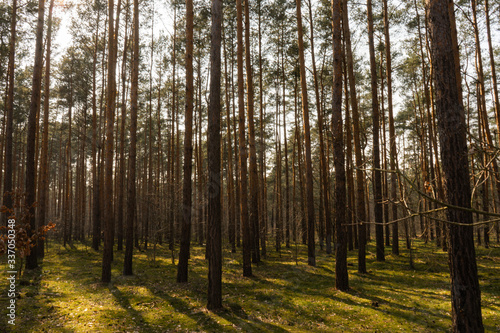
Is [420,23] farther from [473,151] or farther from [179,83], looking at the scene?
[473,151]

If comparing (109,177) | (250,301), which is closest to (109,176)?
(109,177)

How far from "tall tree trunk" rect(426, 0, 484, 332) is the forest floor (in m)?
1.36

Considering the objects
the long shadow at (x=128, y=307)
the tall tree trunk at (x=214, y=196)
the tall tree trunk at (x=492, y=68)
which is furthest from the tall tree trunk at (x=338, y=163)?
the tall tree trunk at (x=492, y=68)

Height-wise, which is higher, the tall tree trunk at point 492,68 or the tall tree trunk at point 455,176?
the tall tree trunk at point 492,68

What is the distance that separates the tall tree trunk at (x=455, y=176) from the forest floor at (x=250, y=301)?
1.36m

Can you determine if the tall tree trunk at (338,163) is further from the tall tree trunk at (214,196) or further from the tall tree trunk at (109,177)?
the tall tree trunk at (109,177)

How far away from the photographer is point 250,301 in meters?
7.80

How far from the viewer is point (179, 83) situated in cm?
2098

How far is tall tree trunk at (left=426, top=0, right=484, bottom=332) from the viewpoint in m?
3.92

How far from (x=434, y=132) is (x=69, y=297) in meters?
19.9

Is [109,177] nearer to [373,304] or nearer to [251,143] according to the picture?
[251,143]

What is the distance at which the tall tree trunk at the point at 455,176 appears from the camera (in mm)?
3920

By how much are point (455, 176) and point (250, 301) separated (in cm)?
598

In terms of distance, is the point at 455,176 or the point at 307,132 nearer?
the point at 455,176
